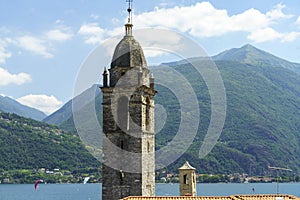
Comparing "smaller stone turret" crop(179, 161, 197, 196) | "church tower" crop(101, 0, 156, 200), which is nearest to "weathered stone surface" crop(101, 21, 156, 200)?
"church tower" crop(101, 0, 156, 200)

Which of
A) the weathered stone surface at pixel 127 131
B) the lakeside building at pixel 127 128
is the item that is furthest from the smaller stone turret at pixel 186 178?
the weathered stone surface at pixel 127 131

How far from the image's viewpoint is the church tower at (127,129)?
33344 millimetres

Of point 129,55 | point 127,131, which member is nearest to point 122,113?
point 127,131

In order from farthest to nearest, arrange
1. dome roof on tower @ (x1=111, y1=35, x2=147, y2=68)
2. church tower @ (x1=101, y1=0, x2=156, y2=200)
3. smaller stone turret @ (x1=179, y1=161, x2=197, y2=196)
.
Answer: smaller stone turret @ (x1=179, y1=161, x2=197, y2=196) → dome roof on tower @ (x1=111, y1=35, x2=147, y2=68) → church tower @ (x1=101, y1=0, x2=156, y2=200)

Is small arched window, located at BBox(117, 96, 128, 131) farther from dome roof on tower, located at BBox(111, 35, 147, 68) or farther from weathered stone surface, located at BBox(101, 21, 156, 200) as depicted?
dome roof on tower, located at BBox(111, 35, 147, 68)

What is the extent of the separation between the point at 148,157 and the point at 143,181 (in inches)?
70.2

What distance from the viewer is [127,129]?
33719 mm

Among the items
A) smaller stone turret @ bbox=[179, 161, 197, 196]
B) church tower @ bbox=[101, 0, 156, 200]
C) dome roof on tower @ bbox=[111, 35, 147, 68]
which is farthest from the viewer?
smaller stone turret @ bbox=[179, 161, 197, 196]

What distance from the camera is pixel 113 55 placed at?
3553cm

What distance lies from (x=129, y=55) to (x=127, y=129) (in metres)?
4.98

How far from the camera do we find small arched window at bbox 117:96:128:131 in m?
33.9

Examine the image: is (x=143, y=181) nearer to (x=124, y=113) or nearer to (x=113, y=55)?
(x=124, y=113)

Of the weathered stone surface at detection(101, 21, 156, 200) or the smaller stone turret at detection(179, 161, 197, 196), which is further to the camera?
the smaller stone turret at detection(179, 161, 197, 196)

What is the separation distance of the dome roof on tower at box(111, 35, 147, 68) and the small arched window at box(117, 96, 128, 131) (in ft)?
7.71
